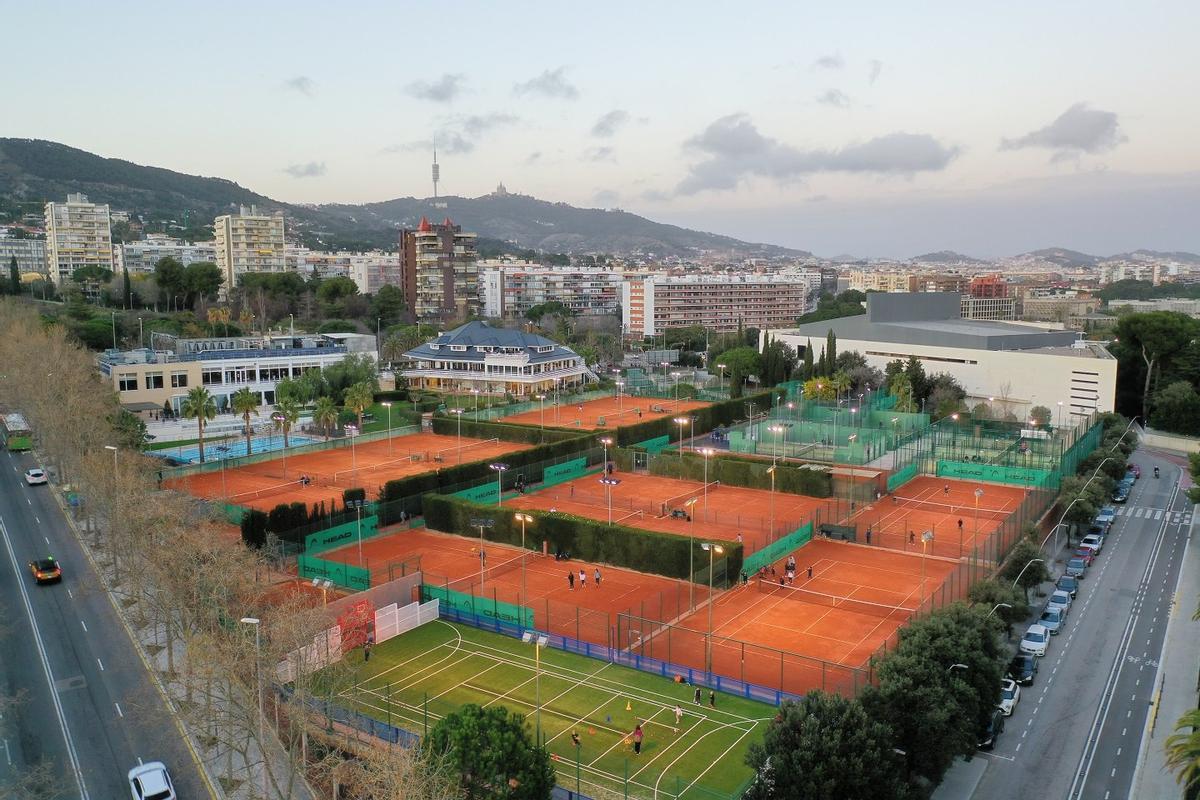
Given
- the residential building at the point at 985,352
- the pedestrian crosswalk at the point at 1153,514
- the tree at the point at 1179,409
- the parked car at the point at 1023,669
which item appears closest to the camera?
the parked car at the point at 1023,669

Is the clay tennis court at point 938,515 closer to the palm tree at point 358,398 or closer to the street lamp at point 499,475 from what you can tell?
the street lamp at point 499,475

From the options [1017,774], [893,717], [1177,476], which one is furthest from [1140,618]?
[1177,476]

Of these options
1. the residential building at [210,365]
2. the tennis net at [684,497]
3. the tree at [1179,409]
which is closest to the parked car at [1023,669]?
the tennis net at [684,497]

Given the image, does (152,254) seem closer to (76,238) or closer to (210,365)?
(76,238)

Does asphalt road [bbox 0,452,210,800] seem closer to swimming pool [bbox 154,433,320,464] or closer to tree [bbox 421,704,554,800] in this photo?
tree [bbox 421,704,554,800]

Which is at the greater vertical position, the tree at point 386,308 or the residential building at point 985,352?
the tree at point 386,308
